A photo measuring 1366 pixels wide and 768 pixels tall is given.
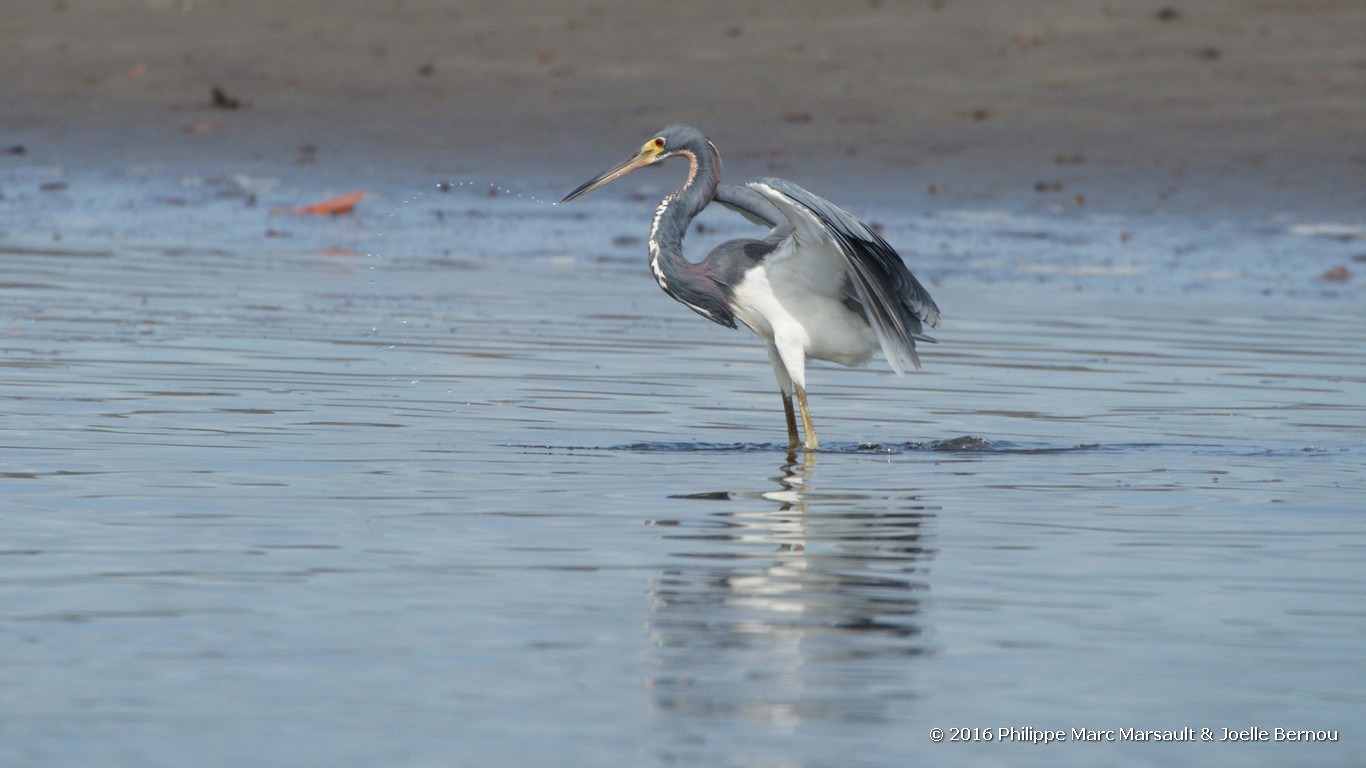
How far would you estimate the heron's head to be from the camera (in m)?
8.67

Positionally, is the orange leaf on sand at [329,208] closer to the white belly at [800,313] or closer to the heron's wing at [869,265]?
the white belly at [800,313]

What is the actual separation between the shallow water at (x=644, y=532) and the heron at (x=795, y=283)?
0.34 metres

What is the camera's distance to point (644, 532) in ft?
19.7

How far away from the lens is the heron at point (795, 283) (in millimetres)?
7902

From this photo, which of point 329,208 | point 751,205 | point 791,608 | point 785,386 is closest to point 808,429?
point 785,386

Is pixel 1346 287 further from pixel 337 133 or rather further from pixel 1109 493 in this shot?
pixel 337 133

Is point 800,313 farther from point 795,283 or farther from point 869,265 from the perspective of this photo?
point 869,265

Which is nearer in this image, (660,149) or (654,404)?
(654,404)

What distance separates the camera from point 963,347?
1086 cm

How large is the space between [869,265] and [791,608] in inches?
122

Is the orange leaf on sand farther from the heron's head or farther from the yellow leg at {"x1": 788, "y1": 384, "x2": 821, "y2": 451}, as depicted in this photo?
the yellow leg at {"x1": 788, "y1": 384, "x2": 821, "y2": 451}

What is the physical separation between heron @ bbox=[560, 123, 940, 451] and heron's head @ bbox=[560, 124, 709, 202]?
0.08 metres

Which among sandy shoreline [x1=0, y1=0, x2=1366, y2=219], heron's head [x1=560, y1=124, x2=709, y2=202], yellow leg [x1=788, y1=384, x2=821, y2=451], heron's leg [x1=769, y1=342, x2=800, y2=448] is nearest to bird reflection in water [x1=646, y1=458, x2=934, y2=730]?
yellow leg [x1=788, y1=384, x2=821, y2=451]

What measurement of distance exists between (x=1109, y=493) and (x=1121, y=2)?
13452mm
